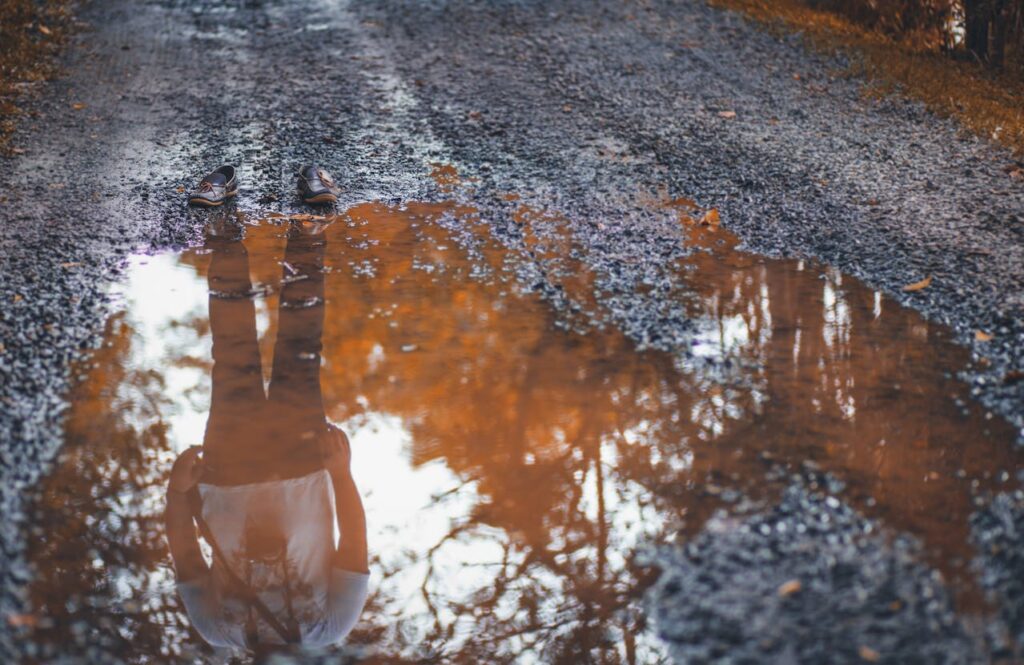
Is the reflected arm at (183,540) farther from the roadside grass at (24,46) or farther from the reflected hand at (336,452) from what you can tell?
the roadside grass at (24,46)

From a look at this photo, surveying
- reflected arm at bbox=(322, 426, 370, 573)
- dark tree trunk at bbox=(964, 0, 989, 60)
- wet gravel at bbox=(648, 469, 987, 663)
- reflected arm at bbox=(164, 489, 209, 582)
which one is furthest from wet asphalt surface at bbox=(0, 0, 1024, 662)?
dark tree trunk at bbox=(964, 0, 989, 60)

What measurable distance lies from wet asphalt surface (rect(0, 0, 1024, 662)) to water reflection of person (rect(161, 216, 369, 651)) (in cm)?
49

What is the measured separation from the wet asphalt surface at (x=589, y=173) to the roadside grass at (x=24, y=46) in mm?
223

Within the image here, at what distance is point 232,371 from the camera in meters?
3.65

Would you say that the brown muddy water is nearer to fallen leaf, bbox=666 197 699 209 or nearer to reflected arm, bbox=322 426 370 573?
reflected arm, bbox=322 426 370 573

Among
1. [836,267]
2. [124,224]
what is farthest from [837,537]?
Answer: [124,224]

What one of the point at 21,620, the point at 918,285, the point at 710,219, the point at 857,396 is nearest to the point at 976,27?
the point at 710,219

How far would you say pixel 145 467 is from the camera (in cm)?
312

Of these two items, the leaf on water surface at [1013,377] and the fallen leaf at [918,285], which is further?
the fallen leaf at [918,285]

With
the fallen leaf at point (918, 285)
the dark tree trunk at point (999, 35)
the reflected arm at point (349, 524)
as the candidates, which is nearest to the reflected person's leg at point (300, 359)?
the reflected arm at point (349, 524)

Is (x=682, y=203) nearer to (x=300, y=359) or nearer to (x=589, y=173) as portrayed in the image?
(x=589, y=173)

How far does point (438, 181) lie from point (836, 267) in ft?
8.10

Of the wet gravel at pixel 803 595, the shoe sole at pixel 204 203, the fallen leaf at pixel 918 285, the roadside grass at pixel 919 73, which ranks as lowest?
the wet gravel at pixel 803 595

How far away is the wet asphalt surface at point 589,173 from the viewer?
255cm
